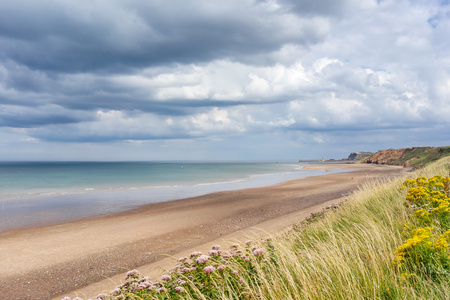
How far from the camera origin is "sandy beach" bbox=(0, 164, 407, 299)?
8.12m

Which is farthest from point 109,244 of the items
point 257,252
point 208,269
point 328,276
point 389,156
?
point 389,156

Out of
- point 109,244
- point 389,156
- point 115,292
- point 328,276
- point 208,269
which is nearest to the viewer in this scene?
point 328,276

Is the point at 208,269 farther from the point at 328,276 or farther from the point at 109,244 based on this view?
the point at 109,244

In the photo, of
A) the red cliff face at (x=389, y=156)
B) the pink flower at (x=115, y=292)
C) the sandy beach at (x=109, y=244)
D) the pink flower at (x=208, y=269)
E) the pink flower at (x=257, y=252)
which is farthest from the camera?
the red cliff face at (x=389, y=156)

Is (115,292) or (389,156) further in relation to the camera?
(389,156)

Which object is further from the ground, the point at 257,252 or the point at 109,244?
the point at 257,252

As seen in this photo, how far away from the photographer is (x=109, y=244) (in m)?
11.5

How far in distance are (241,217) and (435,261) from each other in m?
12.7

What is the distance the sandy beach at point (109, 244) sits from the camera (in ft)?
26.6

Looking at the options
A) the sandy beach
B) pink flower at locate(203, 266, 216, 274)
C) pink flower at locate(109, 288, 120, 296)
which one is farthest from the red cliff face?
pink flower at locate(109, 288, 120, 296)

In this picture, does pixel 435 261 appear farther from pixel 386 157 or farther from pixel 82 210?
pixel 386 157

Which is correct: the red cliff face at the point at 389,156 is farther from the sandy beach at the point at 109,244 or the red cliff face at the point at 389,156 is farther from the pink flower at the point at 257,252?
the pink flower at the point at 257,252

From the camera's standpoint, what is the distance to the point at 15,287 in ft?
26.3

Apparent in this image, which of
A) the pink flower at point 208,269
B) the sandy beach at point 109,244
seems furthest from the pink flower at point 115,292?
the pink flower at point 208,269
